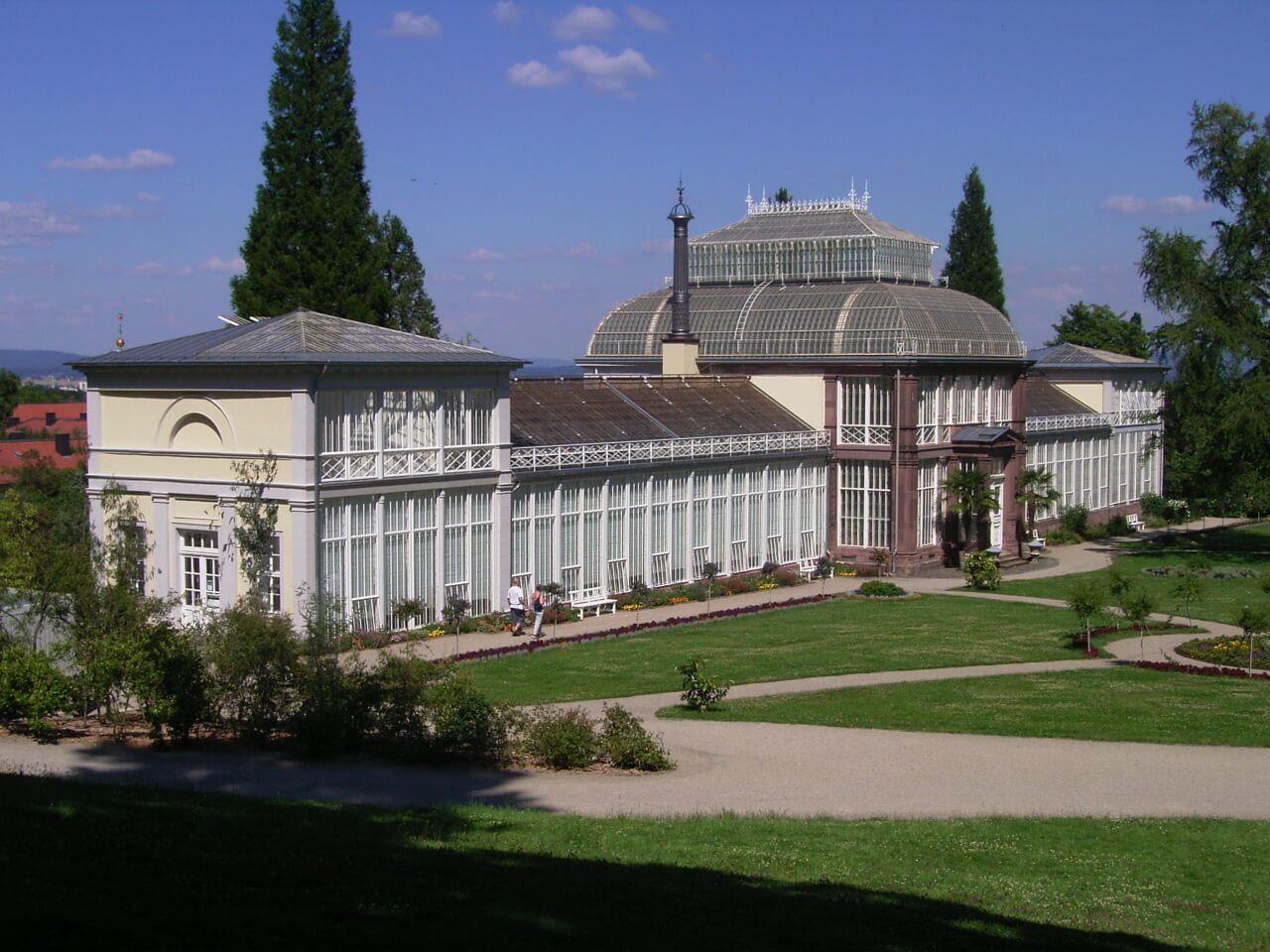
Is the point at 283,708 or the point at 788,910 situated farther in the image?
the point at 283,708

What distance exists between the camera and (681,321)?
54750 mm

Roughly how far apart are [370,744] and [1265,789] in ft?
40.5

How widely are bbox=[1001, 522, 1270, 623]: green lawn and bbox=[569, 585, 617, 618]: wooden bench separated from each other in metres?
12.0

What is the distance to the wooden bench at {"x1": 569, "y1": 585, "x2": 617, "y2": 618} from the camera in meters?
40.5

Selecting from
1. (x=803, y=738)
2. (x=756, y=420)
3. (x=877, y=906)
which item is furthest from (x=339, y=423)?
(x=877, y=906)

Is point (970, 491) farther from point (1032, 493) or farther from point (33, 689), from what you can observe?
point (33, 689)

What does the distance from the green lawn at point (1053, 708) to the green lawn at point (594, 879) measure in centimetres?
594

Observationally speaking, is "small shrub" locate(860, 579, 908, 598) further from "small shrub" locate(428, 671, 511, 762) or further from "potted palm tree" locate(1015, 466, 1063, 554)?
"small shrub" locate(428, 671, 511, 762)

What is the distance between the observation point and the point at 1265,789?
2034cm

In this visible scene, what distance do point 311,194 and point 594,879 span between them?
41545 mm

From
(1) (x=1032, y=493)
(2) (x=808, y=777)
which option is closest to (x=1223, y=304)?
(1) (x=1032, y=493)

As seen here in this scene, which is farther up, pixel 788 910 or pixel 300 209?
pixel 300 209

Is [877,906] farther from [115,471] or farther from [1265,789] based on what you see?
[115,471]

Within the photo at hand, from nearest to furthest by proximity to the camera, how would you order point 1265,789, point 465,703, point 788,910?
point 788,910, point 1265,789, point 465,703
